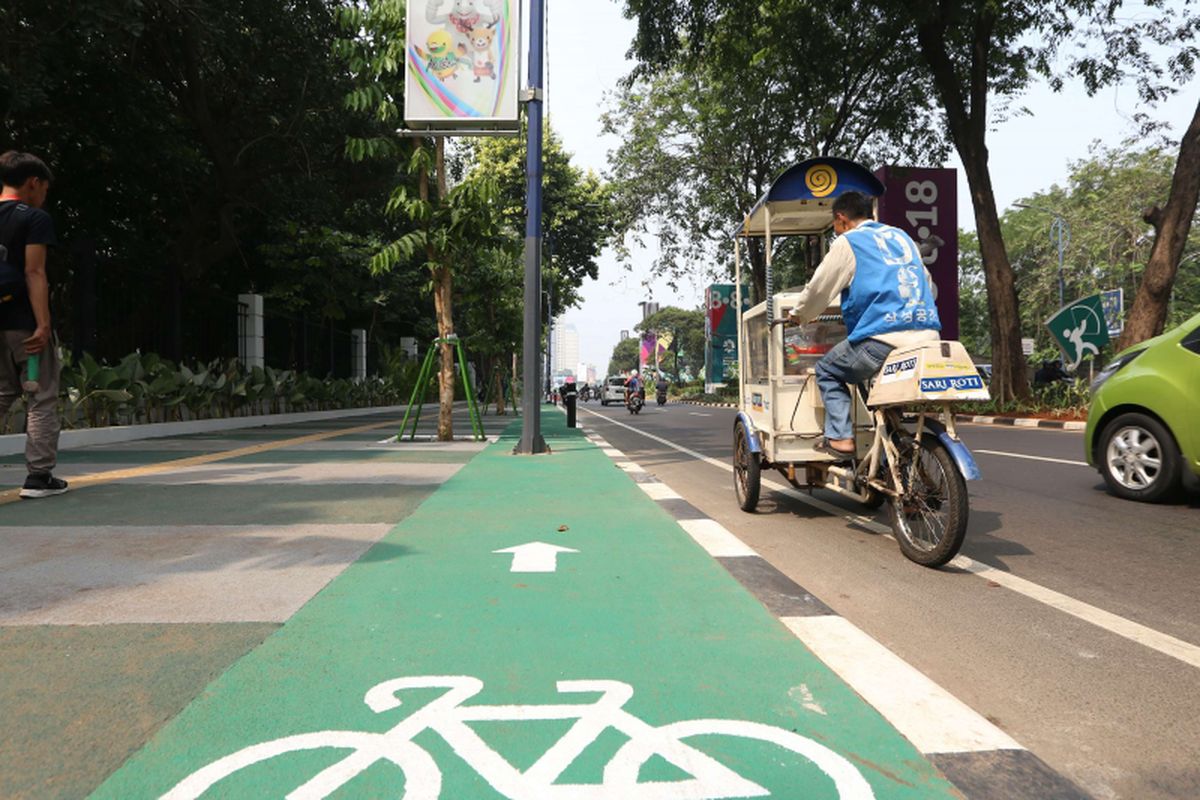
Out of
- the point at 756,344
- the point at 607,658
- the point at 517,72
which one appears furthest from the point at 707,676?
the point at 517,72

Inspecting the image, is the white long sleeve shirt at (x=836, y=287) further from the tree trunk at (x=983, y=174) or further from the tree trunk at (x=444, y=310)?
the tree trunk at (x=983, y=174)

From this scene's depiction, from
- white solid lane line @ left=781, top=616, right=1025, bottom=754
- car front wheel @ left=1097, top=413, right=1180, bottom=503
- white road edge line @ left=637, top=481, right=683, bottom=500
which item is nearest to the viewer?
white solid lane line @ left=781, top=616, right=1025, bottom=754

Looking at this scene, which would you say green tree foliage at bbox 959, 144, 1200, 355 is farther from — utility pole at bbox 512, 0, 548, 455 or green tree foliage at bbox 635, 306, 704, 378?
green tree foliage at bbox 635, 306, 704, 378

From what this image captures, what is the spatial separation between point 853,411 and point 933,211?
17.2 meters

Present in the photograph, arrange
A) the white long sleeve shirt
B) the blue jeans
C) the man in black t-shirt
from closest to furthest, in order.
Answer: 1. the white long sleeve shirt
2. the blue jeans
3. the man in black t-shirt

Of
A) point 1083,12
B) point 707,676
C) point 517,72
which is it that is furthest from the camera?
point 1083,12

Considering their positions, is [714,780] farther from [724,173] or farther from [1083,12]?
[724,173]

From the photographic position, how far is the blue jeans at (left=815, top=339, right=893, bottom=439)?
4199mm

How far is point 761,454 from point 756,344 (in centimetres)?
88

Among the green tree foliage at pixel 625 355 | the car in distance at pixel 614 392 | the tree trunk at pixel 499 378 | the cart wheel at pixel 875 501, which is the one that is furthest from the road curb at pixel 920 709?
the green tree foliage at pixel 625 355

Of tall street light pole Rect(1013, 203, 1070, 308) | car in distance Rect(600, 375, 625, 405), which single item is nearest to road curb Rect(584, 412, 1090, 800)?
tall street light pole Rect(1013, 203, 1070, 308)

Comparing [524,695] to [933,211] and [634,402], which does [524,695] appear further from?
[634,402]

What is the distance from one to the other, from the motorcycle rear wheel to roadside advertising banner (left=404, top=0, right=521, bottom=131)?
23.5ft

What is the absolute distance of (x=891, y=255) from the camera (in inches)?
165
